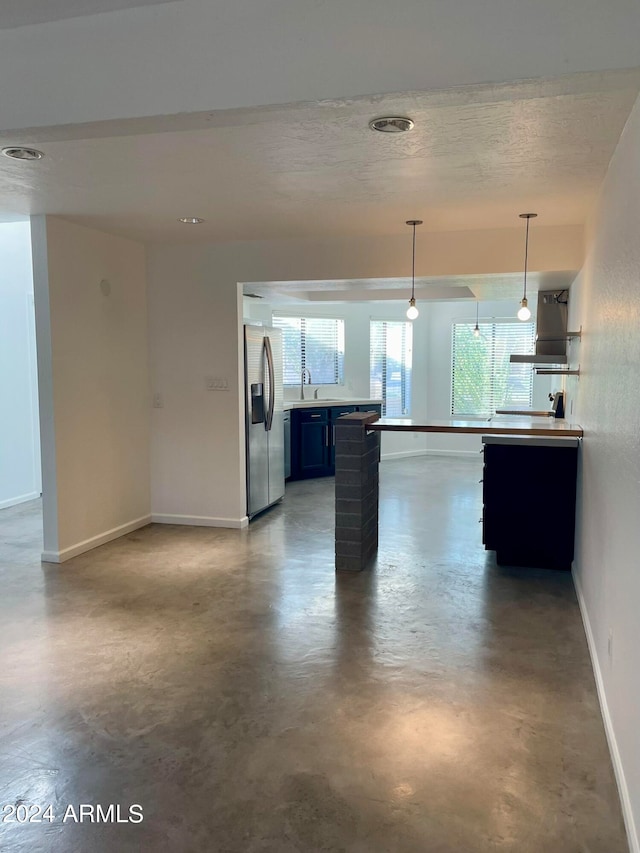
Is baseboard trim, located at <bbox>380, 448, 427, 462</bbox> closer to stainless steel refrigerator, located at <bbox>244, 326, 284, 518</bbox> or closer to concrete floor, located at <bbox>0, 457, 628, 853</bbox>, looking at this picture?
stainless steel refrigerator, located at <bbox>244, 326, 284, 518</bbox>

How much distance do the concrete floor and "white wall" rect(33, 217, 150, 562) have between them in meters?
0.46

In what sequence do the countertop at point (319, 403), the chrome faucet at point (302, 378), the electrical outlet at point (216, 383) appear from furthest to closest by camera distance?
the chrome faucet at point (302, 378), the countertop at point (319, 403), the electrical outlet at point (216, 383)

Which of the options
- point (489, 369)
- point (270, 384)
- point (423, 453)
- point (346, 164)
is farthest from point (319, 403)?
point (346, 164)

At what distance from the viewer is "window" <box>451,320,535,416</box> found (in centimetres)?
891

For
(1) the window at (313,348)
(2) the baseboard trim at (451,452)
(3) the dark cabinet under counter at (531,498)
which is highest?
(1) the window at (313,348)

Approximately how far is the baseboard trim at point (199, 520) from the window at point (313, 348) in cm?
298

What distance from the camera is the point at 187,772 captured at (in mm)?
2180

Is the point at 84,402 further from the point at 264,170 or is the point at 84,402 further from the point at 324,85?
the point at 324,85

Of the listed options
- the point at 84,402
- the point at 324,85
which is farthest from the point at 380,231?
the point at 324,85

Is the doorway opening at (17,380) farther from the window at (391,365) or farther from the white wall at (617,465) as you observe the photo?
A: the white wall at (617,465)

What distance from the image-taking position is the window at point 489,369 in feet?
29.2

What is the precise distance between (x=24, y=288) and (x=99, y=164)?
3.82 m

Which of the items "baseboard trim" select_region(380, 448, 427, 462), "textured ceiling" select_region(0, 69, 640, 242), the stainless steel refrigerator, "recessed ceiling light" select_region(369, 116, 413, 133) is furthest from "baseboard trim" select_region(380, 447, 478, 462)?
"recessed ceiling light" select_region(369, 116, 413, 133)

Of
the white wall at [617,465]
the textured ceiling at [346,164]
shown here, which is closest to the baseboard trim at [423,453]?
the textured ceiling at [346,164]
